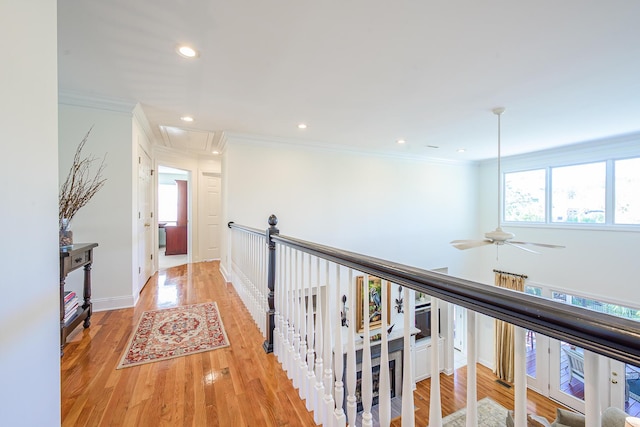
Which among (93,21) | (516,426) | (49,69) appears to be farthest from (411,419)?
(93,21)

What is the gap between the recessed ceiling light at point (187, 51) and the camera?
6.43 ft

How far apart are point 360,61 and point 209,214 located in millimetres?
5069

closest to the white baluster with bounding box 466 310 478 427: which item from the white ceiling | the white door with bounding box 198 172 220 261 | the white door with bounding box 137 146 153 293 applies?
the white ceiling

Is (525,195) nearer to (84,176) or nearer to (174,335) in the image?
(174,335)

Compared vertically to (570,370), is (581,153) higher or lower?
higher

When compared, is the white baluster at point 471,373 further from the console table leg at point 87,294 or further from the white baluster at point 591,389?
the console table leg at point 87,294

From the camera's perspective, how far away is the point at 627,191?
14.3 ft

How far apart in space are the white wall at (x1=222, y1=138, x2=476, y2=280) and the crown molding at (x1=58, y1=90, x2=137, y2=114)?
135 cm

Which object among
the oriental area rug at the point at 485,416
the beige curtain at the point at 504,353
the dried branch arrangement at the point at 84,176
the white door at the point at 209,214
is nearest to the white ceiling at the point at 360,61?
the dried branch arrangement at the point at 84,176

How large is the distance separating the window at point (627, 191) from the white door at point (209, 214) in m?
7.48

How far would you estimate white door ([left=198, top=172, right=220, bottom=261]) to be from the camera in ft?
19.7

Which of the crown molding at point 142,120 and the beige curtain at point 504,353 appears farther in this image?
the beige curtain at point 504,353

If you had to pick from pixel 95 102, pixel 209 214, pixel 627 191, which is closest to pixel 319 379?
pixel 95 102

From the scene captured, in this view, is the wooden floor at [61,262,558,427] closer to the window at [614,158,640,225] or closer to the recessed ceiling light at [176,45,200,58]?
the recessed ceiling light at [176,45,200,58]
